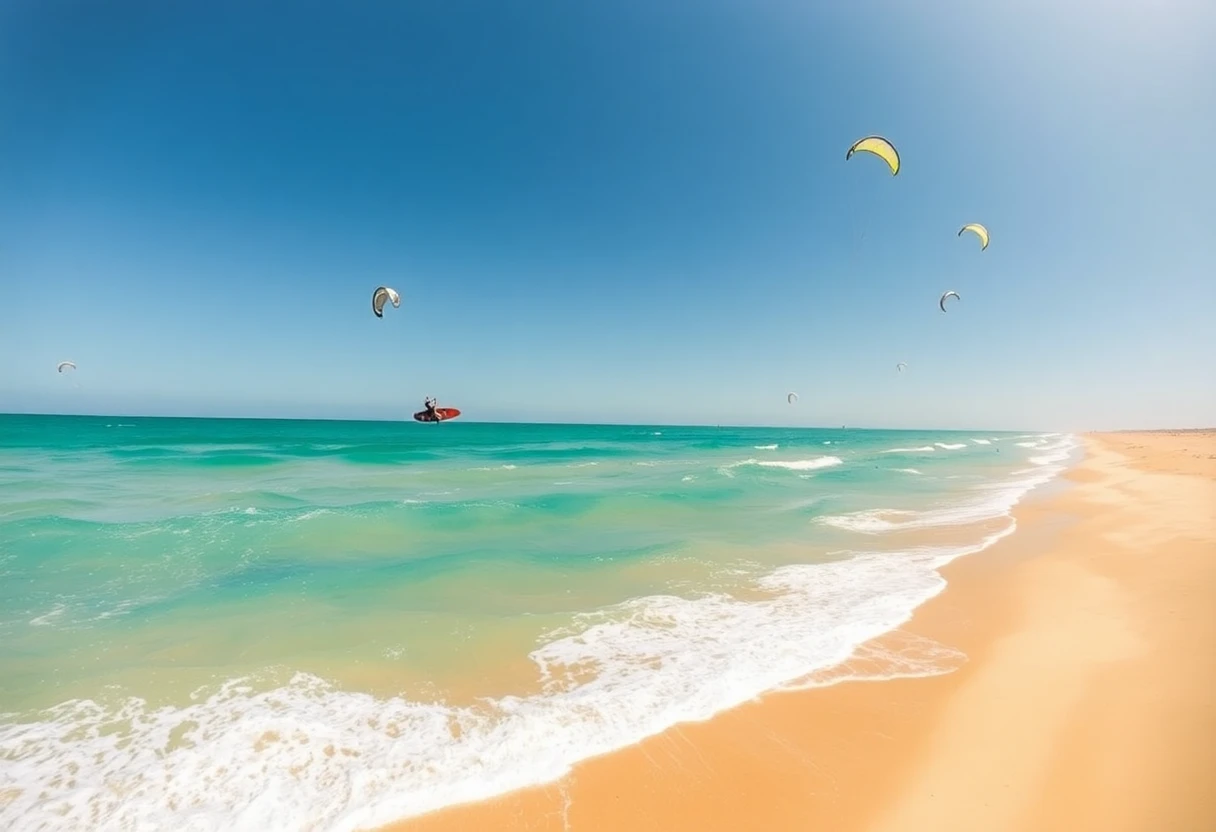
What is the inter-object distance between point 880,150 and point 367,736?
16.2 meters

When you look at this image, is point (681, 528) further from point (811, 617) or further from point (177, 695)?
point (177, 695)

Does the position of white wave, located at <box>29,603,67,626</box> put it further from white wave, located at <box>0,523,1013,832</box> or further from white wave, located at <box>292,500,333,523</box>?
white wave, located at <box>292,500,333,523</box>

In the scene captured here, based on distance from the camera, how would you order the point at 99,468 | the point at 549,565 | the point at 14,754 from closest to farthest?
1. the point at 14,754
2. the point at 549,565
3. the point at 99,468

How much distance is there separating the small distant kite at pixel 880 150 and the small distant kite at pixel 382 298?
1371 cm

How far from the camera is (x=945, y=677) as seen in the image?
5.17 meters

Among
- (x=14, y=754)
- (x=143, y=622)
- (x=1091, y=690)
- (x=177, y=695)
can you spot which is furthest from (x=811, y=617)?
(x=143, y=622)

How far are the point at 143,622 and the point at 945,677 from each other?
10063 millimetres

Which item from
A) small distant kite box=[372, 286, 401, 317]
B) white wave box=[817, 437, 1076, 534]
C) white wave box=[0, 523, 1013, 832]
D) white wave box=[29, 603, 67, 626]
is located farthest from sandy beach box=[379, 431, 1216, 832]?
small distant kite box=[372, 286, 401, 317]

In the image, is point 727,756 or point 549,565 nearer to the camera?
point 727,756

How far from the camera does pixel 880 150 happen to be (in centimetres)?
1340

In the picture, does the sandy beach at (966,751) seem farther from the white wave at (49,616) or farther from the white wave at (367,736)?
the white wave at (49,616)

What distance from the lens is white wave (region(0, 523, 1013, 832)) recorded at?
3600 mm

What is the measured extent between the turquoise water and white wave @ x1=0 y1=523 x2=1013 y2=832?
22mm

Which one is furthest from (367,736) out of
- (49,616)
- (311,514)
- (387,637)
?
(311,514)
